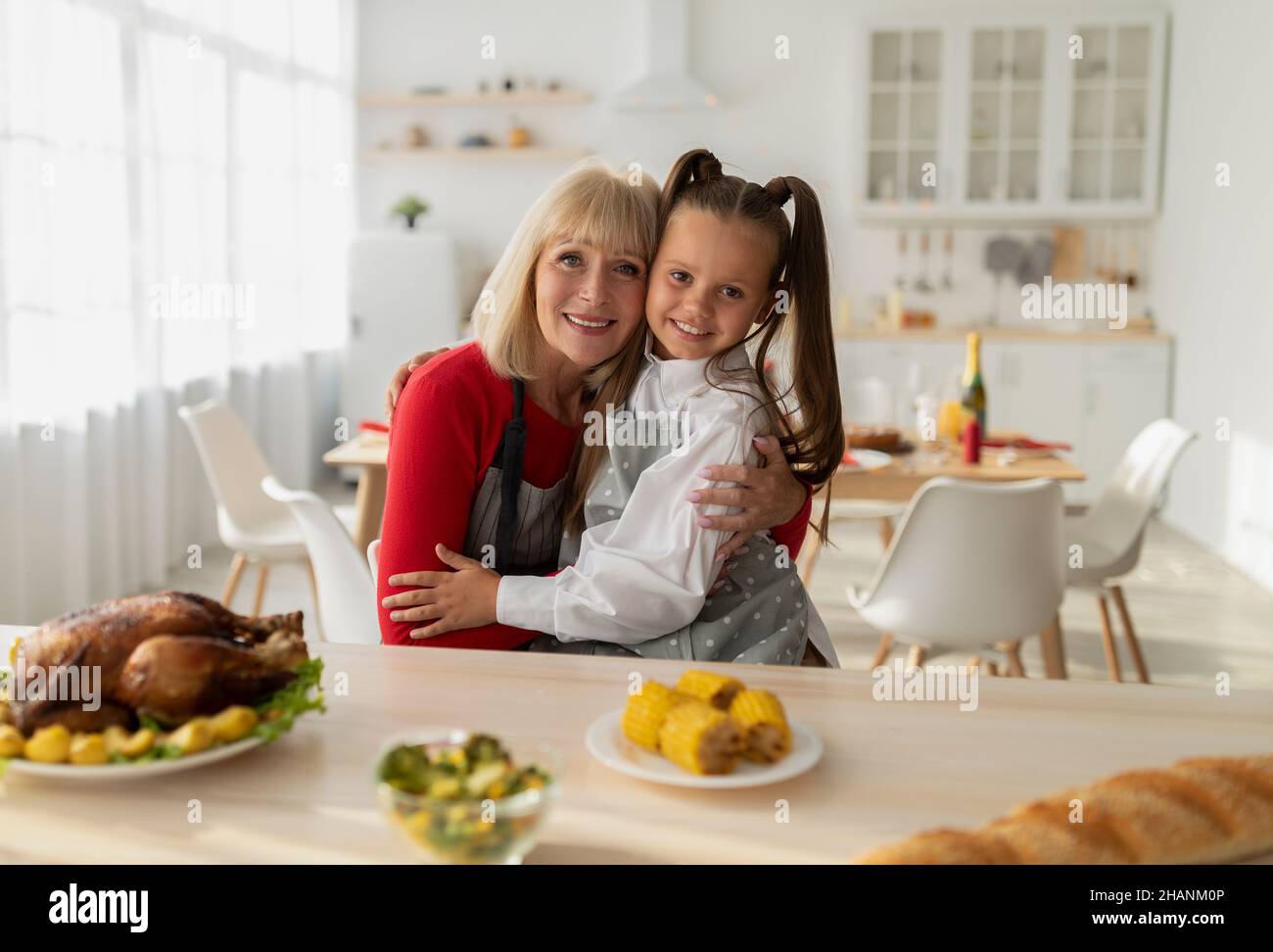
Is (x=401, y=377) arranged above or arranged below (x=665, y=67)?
below

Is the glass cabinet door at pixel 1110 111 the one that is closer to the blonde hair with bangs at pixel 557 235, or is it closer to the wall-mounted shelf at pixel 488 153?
the wall-mounted shelf at pixel 488 153

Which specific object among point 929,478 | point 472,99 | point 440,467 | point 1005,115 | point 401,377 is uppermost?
point 472,99

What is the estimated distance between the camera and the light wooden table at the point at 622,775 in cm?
91

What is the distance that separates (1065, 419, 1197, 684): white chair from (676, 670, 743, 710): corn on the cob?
2624 mm

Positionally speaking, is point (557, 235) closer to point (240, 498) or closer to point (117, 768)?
point (117, 768)

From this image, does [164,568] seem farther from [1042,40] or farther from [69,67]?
[1042,40]

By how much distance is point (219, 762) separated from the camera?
1040 mm

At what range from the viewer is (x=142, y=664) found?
986mm

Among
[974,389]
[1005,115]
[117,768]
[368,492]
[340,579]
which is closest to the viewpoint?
[117,768]

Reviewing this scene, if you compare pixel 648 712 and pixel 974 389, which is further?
pixel 974 389

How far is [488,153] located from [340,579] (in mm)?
4943

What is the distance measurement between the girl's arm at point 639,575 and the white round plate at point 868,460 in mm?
1680

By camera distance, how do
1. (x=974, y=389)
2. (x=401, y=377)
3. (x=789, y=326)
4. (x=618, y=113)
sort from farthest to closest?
1. (x=618, y=113)
2. (x=974, y=389)
3. (x=401, y=377)
4. (x=789, y=326)

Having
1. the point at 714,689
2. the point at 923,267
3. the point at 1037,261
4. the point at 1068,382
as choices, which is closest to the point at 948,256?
the point at 923,267
